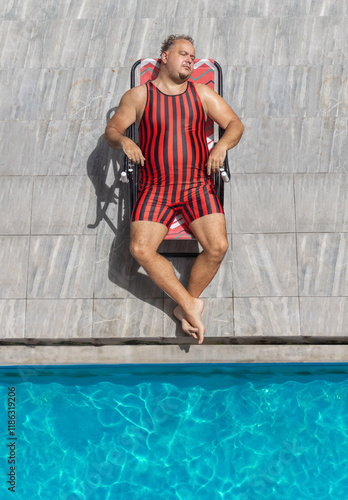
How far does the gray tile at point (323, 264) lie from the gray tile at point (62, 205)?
224 cm

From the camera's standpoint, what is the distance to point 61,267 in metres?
4.77

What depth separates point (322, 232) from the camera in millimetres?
4789

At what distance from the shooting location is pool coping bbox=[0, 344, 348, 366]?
15.0 feet

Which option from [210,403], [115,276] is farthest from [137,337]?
[210,403]

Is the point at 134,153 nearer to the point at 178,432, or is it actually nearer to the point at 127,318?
the point at 127,318

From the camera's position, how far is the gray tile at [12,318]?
464cm

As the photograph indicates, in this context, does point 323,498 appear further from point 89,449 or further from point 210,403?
point 89,449

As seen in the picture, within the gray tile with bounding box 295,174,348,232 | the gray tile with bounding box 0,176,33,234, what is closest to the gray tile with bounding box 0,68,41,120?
the gray tile with bounding box 0,176,33,234

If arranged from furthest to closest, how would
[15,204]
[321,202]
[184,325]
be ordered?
[15,204]
[321,202]
[184,325]

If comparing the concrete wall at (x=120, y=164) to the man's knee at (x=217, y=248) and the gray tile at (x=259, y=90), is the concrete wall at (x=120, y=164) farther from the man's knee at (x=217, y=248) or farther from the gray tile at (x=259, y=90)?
the man's knee at (x=217, y=248)

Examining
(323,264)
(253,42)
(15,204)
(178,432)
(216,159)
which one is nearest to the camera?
(216,159)

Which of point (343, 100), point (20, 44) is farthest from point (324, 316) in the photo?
point (20, 44)

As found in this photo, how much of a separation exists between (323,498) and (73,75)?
5175 mm

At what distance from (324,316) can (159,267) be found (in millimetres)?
1764
